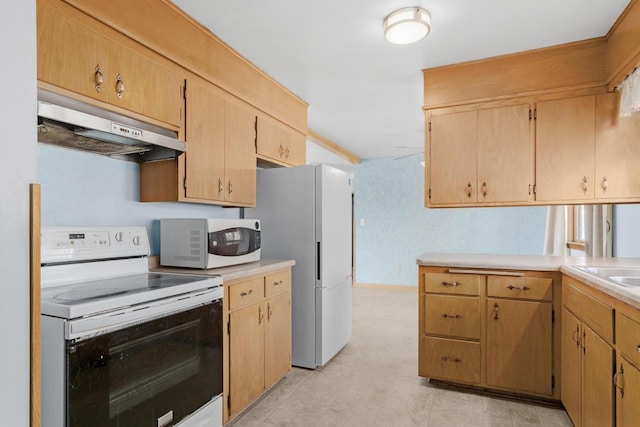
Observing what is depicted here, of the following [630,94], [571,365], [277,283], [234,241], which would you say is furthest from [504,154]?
[234,241]

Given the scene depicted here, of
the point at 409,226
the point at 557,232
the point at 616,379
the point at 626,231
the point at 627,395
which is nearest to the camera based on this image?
the point at 627,395

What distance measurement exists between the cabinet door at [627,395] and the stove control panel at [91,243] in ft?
7.61

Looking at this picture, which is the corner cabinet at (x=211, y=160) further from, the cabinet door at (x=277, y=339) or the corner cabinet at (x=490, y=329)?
the corner cabinet at (x=490, y=329)

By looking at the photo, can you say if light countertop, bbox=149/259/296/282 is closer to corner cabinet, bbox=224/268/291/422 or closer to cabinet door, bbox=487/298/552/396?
corner cabinet, bbox=224/268/291/422

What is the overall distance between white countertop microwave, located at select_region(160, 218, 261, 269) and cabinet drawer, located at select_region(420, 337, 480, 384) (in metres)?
1.49

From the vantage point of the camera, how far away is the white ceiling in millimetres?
2080

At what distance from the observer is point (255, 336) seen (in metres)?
2.37

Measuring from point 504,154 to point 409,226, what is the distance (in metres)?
3.49

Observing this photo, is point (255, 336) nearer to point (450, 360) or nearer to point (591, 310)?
point (450, 360)

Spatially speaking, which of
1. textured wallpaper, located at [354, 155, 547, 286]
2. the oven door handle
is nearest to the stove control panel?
the oven door handle

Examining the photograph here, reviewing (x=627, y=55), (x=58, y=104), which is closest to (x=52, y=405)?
(x=58, y=104)

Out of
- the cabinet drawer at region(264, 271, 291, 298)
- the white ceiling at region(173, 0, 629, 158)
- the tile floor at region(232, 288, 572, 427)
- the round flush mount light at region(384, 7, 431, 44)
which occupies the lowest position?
the tile floor at region(232, 288, 572, 427)

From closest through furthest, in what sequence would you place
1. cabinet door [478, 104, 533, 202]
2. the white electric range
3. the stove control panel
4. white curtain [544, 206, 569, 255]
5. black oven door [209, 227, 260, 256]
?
the white electric range
the stove control panel
black oven door [209, 227, 260, 256]
cabinet door [478, 104, 533, 202]
white curtain [544, 206, 569, 255]

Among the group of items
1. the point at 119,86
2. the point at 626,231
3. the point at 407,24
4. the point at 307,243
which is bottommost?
the point at 307,243
